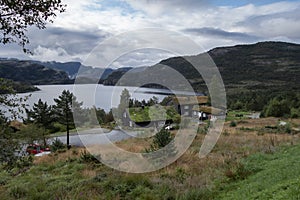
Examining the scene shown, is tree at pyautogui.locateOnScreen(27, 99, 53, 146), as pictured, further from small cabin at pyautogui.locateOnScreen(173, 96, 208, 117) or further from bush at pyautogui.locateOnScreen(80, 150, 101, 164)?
bush at pyautogui.locateOnScreen(80, 150, 101, 164)

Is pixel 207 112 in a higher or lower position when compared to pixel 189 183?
lower

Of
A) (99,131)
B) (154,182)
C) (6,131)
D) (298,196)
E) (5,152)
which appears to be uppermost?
(6,131)

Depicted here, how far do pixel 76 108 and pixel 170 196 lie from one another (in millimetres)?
38243

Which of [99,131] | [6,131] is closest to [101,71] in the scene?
[6,131]

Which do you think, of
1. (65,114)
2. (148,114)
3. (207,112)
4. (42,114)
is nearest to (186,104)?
(207,112)

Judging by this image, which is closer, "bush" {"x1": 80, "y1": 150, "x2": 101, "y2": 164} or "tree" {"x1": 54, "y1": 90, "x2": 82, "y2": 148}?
"bush" {"x1": 80, "y1": 150, "x2": 101, "y2": 164}

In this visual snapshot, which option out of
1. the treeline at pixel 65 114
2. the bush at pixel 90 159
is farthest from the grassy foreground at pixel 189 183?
the treeline at pixel 65 114

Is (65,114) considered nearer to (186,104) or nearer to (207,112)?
(186,104)

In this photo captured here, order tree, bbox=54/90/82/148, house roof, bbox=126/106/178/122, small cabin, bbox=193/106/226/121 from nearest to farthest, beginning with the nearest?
1. house roof, bbox=126/106/178/122
2. tree, bbox=54/90/82/148
3. small cabin, bbox=193/106/226/121

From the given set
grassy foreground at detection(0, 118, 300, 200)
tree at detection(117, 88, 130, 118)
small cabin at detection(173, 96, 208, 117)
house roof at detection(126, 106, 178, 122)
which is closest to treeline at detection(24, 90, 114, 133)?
tree at detection(117, 88, 130, 118)

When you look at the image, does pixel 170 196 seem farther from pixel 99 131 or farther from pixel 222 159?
pixel 99 131

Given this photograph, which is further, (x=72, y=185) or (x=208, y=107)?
(x=208, y=107)

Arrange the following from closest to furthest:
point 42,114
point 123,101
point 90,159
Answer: point 90,159 < point 123,101 < point 42,114

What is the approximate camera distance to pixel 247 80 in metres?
158
